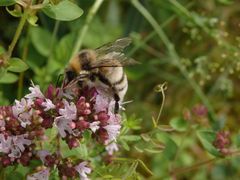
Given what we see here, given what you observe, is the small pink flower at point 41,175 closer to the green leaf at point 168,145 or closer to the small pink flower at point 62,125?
the small pink flower at point 62,125

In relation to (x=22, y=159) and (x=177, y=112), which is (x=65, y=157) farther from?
(x=177, y=112)

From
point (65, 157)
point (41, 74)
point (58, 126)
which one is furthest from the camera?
point (41, 74)

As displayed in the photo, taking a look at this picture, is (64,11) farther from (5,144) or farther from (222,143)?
(222,143)

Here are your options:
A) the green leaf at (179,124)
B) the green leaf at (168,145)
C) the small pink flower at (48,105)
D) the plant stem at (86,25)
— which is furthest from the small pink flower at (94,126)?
the plant stem at (86,25)

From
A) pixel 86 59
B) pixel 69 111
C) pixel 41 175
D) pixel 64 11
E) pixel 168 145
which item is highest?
pixel 64 11

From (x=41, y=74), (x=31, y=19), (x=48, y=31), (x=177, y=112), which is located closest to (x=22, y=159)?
(x=31, y=19)

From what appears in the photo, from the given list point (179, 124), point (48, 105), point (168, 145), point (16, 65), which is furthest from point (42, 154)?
point (179, 124)
